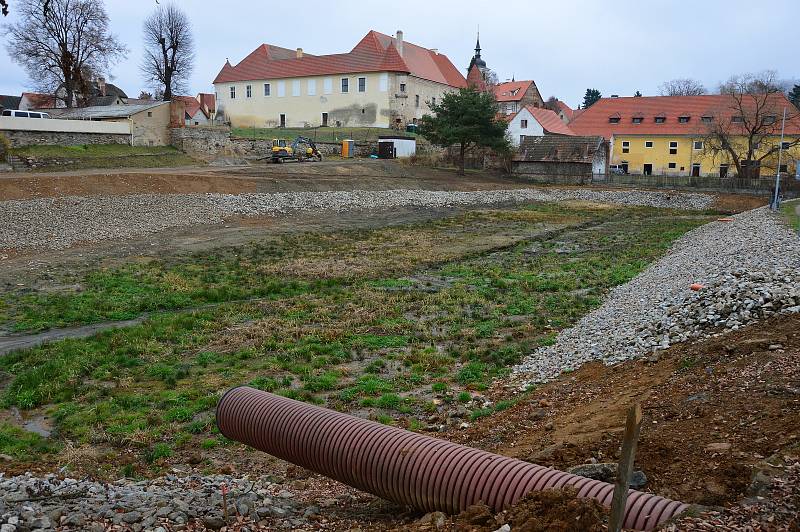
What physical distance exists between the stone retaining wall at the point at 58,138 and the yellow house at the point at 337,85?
35952 mm

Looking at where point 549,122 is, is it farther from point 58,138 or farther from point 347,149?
point 58,138

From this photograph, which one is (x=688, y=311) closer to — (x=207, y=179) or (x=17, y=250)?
(x=17, y=250)

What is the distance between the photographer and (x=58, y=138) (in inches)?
1892

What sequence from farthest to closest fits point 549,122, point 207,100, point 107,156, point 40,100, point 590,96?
point 590,96
point 207,100
point 40,100
point 549,122
point 107,156

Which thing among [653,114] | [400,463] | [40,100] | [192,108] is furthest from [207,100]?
[400,463]

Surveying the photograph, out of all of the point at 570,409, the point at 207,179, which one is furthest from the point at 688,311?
the point at 207,179

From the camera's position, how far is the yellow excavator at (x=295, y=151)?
193 ft

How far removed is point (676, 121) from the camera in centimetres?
7812

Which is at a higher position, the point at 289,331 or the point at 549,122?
the point at 549,122

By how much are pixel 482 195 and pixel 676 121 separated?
3439cm

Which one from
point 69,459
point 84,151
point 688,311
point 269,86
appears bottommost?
point 69,459

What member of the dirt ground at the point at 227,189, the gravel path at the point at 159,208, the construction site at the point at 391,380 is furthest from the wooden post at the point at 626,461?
the gravel path at the point at 159,208

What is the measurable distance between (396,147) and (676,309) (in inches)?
2222

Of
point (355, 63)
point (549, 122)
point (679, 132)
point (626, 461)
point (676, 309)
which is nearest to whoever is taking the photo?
point (626, 461)
